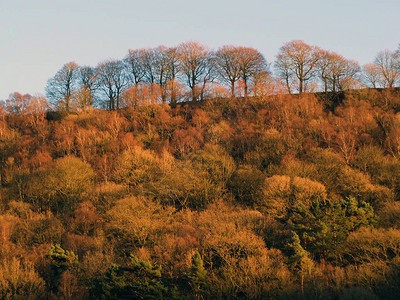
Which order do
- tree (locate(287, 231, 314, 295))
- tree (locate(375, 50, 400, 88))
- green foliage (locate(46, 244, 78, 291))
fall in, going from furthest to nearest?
tree (locate(375, 50, 400, 88)) → green foliage (locate(46, 244, 78, 291)) → tree (locate(287, 231, 314, 295))

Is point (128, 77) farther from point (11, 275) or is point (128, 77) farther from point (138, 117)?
point (11, 275)

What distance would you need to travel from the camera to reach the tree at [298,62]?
73438 millimetres

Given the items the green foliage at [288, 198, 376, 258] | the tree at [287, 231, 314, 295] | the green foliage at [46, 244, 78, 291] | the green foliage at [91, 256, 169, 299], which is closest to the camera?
the green foliage at [91, 256, 169, 299]

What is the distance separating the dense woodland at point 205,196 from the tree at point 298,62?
1444 mm

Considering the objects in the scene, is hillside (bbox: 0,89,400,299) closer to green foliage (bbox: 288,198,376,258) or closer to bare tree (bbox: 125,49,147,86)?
green foliage (bbox: 288,198,376,258)

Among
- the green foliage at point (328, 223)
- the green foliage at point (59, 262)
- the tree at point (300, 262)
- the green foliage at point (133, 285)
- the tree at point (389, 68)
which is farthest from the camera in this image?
the tree at point (389, 68)

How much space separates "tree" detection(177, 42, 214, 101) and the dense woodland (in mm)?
2611

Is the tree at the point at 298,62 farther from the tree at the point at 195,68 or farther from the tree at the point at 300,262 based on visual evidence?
the tree at the point at 300,262

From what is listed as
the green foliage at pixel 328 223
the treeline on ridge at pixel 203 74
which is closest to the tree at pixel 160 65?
the treeline on ridge at pixel 203 74

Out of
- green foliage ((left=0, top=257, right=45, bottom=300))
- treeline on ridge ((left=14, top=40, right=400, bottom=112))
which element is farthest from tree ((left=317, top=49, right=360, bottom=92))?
green foliage ((left=0, top=257, right=45, bottom=300))

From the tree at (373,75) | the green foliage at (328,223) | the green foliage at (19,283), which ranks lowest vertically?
the green foliage at (19,283)

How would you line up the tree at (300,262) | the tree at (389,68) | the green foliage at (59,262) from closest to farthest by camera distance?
the tree at (300,262) < the green foliage at (59,262) < the tree at (389,68)

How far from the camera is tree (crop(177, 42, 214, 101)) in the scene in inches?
3118

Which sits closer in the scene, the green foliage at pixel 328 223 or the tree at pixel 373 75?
the green foliage at pixel 328 223
